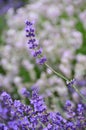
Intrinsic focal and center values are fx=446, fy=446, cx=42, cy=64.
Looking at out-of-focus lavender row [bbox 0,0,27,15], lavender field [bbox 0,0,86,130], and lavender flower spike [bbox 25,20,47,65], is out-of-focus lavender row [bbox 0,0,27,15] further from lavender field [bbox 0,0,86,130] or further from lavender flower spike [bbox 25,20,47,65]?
lavender flower spike [bbox 25,20,47,65]

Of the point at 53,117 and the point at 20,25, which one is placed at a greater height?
the point at 20,25

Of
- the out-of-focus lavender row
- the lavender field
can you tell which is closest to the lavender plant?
the lavender field

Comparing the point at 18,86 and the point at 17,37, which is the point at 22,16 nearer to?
the point at 17,37

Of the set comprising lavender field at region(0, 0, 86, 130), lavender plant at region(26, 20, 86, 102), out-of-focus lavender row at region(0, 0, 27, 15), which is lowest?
lavender plant at region(26, 20, 86, 102)

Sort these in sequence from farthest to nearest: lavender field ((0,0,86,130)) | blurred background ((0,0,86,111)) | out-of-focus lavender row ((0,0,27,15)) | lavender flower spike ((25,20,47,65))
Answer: out-of-focus lavender row ((0,0,27,15)), blurred background ((0,0,86,111)), lavender field ((0,0,86,130)), lavender flower spike ((25,20,47,65))

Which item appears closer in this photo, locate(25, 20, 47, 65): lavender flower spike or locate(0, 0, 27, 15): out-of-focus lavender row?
locate(25, 20, 47, 65): lavender flower spike

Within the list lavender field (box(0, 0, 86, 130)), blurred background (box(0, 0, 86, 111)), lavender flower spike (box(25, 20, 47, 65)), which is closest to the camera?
lavender flower spike (box(25, 20, 47, 65))

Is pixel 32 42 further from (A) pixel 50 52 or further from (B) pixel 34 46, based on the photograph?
(A) pixel 50 52

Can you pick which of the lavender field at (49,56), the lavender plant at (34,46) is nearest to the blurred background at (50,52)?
the lavender field at (49,56)

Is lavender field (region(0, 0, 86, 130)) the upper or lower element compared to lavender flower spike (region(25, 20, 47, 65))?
upper

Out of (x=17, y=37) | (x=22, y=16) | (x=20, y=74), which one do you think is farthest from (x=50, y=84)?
(x=22, y=16)
